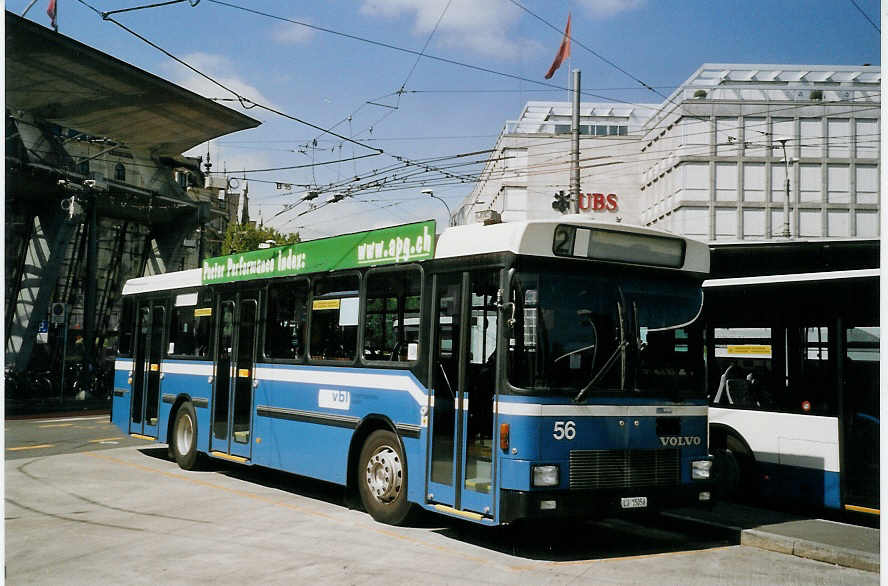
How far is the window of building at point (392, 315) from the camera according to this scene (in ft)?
30.9

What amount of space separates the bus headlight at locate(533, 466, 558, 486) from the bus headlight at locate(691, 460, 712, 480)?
1594 mm

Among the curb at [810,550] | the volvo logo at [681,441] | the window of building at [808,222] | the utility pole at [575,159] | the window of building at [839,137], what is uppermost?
the window of building at [839,137]

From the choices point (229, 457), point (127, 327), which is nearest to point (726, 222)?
point (127, 327)

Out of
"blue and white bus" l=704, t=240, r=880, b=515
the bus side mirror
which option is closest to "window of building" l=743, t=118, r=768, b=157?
"blue and white bus" l=704, t=240, r=880, b=515

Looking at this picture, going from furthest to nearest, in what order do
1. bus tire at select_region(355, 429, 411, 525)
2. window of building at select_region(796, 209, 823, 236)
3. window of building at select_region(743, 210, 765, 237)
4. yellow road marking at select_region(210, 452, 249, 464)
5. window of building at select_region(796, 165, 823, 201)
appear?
window of building at select_region(743, 210, 765, 237) → window of building at select_region(796, 209, 823, 236) → window of building at select_region(796, 165, 823, 201) → yellow road marking at select_region(210, 452, 249, 464) → bus tire at select_region(355, 429, 411, 525)

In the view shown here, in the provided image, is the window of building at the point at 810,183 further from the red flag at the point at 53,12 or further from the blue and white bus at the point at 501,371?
the blue and white bus at the point at 501,371

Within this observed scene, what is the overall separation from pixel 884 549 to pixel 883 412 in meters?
2.04

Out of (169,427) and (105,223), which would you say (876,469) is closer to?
(169,427)

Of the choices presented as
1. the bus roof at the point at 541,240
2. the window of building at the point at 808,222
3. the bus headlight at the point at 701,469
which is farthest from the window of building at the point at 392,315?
the window of building at the point at 808,222

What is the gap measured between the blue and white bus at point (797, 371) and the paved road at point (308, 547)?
1635 mm

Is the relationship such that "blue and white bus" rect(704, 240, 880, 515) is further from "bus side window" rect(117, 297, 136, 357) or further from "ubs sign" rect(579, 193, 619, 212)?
"ubs sign" rect(579, 193, 619, 212)

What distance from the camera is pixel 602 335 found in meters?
8.18

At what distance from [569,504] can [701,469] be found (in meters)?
1.60

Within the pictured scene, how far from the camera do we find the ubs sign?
6681cm
